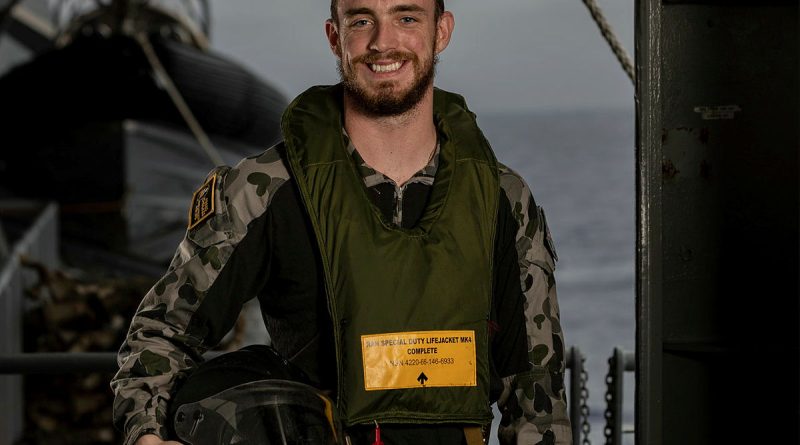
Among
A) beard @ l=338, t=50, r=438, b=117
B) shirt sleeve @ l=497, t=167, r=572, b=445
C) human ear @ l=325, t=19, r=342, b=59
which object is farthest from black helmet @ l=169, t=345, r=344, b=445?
human ear @ l=325, t=19, r=342, b=59

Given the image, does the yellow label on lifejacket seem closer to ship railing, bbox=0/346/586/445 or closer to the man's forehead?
the man's forehead

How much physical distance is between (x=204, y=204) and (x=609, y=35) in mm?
2020

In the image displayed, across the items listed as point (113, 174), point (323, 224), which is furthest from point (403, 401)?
point (113, 174)

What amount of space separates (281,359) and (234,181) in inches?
14.5

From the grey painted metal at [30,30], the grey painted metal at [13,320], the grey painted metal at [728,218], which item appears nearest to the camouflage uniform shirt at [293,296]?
the grey painted metal at [728,218]

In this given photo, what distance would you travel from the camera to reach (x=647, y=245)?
107 inches

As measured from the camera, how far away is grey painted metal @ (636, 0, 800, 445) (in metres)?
2.85

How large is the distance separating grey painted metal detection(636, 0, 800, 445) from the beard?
26.6 inches

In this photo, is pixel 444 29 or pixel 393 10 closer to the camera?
pixel 393 10

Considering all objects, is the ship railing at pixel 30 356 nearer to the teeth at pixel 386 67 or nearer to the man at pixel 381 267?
the man at pixel 381 267

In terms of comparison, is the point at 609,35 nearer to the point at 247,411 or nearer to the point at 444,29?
the point at 444,29

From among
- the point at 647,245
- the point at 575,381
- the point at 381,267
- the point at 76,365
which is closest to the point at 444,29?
the point at 381,267

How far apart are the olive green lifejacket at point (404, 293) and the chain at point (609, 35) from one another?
168cm

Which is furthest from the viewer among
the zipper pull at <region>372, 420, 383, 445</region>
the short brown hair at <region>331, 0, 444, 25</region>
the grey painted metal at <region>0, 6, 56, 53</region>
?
the grey painted metal at <region>0, 6, 56, 53</region>
